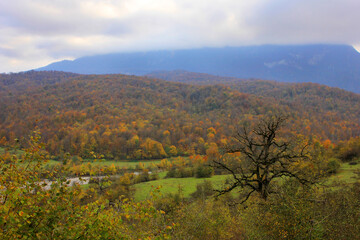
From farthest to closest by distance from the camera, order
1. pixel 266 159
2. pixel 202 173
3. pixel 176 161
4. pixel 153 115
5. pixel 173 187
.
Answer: pixel 153 115 < pixel 176 161 < pixel 202 173 < pixel 173 187 < pixel 266 159

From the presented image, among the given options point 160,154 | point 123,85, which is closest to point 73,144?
point 160,154

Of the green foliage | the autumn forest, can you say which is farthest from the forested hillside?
the green foliage

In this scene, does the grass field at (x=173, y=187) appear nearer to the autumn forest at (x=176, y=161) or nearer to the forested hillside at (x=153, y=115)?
the autumn forest at (x=176, y=161)

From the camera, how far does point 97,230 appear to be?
5371mm

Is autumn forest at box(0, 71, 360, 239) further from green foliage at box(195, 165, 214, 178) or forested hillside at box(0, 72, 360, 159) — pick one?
forested hillside at box(0, 72, 360, 159)

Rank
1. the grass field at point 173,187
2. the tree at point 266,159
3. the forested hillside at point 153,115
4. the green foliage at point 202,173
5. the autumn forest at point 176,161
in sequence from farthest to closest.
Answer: the forested hillside at point 153,115, the green foliage at point 202,173, the grass field at point 173,187, the tree at point 266,159, the autumn forest at point 176,161

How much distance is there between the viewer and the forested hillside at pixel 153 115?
289ft

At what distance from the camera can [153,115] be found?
125 metres

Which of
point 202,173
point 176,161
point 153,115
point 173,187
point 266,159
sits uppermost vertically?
point 266,159

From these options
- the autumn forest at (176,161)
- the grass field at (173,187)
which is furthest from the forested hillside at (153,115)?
the grass field at (173,187)

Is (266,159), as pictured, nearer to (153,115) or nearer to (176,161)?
(176,161)

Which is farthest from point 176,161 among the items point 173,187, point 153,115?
point 153,115

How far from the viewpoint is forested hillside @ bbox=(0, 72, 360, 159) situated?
88125mm

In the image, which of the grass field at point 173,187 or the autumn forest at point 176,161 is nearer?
the autumn forest at point 176,161
